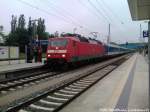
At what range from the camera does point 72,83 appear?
16297 mm

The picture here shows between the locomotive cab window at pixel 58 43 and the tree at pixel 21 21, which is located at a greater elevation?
the tree at pixel 21 21

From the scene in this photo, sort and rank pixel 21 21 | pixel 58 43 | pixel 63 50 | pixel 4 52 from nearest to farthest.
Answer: pixel 63 50
pixel 58 43
pixel 4 52
pixel 21 21

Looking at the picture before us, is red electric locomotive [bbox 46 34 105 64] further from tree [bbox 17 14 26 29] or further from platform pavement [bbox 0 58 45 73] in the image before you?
tree [bbox 17 14 26 29]

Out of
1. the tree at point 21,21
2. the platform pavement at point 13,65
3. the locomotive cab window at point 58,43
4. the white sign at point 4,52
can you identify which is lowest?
the platform pavement at point 13,65

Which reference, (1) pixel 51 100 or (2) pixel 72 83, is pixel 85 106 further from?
(2) pixel 72 83

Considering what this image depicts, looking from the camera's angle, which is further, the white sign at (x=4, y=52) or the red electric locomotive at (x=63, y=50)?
the white sign at (x=4, y=52)

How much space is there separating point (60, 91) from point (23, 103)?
3.78m

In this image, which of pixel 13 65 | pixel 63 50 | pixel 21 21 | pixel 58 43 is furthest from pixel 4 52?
pixel 21 21

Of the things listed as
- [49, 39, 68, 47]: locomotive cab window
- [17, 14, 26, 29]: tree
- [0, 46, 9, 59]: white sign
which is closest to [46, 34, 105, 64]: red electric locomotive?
[49, 39, 68, 47]: locomotive cab window

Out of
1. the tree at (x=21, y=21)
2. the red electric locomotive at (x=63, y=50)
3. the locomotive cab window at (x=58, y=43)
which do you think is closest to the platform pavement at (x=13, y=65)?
the red electric locomotive at (x=63, y=50)

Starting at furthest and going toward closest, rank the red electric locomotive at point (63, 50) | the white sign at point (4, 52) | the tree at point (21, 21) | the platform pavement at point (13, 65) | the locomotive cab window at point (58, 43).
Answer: the tree at point (21, 21), the white sign at point (4, 52), the locomotive cab window at point (58, 43), the red electric locomotive at point (63, 50), the platform pavement at point (13, 65)

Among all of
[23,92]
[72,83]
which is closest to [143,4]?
[23,92]

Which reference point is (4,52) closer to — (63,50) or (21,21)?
(63,50)

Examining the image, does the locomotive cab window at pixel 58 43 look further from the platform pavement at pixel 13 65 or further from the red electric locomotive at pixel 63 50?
the platform pavement at pixel 13 65
